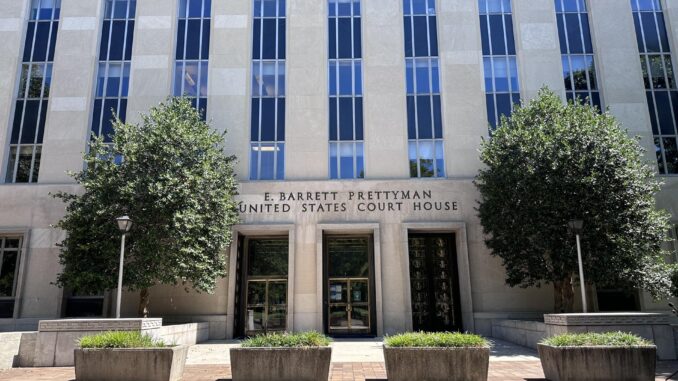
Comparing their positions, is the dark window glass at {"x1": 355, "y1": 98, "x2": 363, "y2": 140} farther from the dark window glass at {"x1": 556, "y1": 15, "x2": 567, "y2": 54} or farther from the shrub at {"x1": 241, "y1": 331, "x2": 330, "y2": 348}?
the shrub at {"x1": 241, "y1": 331, "x2": 330, "y2": 348}

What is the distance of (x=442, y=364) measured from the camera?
1015 cm

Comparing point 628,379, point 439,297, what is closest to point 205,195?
point 439,297

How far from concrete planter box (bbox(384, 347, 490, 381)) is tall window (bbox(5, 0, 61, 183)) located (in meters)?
21.8

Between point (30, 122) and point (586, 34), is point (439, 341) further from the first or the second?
point (30, 122)

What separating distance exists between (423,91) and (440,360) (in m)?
17.2

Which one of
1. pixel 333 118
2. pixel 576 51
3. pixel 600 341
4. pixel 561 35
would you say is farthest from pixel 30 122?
pixel 576 51

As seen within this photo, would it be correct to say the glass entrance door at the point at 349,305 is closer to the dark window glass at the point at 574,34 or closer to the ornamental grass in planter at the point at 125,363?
the ornamental grass in planter at the point at 125,363

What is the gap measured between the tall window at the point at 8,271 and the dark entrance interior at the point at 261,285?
34.1 feet

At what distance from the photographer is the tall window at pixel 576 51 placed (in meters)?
24.6

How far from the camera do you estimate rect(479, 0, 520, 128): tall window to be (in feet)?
80.1

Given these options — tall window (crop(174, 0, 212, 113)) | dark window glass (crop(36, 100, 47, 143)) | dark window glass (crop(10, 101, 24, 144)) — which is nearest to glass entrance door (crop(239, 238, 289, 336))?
tall window (crop(174, 0, 212, 113))

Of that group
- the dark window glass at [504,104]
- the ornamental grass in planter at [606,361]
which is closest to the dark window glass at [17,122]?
the dark window glass at [504,104]

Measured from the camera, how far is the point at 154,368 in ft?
34.8

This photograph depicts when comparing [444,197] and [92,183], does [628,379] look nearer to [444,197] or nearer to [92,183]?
[444,197]
